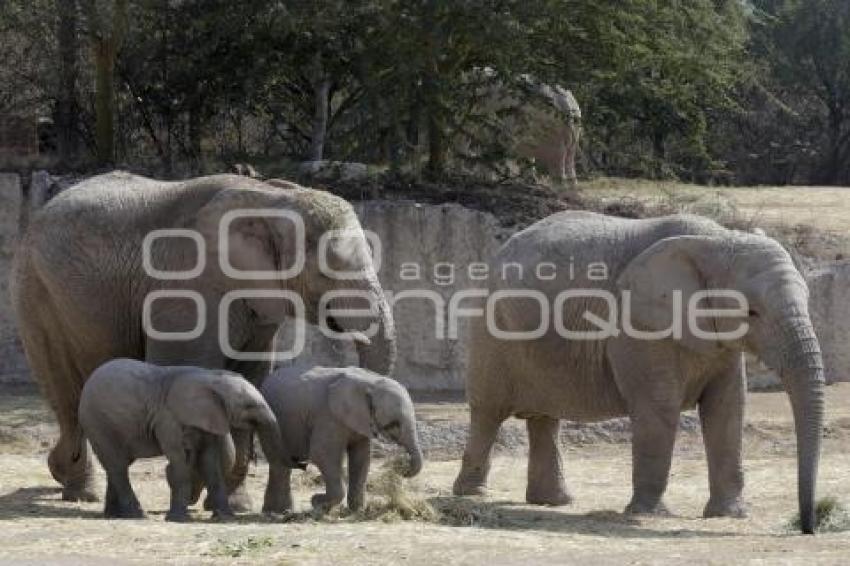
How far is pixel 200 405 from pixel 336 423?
86 centimetres

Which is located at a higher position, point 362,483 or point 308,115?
point 308,115

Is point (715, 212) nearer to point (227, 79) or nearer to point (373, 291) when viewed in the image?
point (227, 79)

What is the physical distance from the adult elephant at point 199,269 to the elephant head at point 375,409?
309mm

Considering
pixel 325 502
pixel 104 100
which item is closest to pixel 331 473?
pixel 325 502

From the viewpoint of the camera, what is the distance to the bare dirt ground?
970 centimetres

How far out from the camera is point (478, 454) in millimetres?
14680

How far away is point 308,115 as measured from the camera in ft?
81.8

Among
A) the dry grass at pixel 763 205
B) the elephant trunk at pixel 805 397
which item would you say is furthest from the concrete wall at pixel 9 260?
the elephant trunk at pixel 805 397

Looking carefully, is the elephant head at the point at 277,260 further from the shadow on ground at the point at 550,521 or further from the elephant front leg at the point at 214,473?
the shadow on ground at the point at 550,521

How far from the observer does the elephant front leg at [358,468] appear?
11.9 metres

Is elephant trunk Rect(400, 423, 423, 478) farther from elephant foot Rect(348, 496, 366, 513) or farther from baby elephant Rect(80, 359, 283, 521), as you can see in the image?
baby elephant Rect(80, 359, 283, 521)

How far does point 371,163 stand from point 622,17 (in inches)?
141

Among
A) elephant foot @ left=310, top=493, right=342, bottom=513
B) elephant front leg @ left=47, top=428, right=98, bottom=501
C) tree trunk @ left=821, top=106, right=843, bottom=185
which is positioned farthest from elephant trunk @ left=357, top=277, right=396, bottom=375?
tree trunk @ left=821, top=106, right=843, bottom=185

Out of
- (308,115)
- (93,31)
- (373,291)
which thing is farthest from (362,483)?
(308,115)
